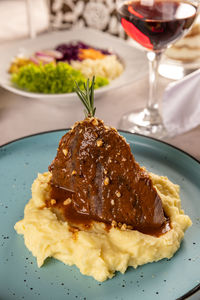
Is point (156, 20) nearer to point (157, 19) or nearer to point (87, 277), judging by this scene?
point (157, 19)

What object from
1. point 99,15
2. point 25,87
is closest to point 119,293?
point 25,87

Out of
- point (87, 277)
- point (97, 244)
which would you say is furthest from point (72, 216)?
point (87, 277)

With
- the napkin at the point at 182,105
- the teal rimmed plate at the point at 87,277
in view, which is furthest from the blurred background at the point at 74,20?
the teal rimmed plate at the point at 87,277

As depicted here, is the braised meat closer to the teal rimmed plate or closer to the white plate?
the teal rimmed plate

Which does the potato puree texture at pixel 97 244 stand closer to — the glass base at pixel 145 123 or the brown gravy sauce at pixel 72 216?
the brown gravy sauce at pixel 72 216

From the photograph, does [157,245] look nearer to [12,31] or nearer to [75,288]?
[75,288]
